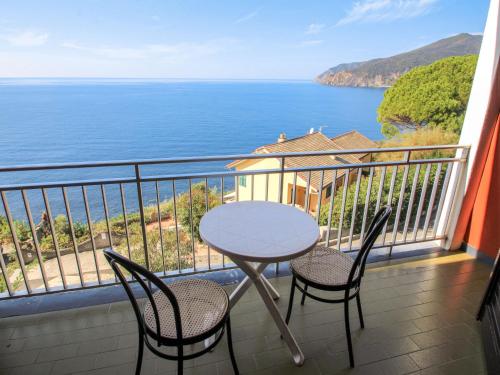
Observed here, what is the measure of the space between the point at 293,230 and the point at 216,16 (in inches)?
1125

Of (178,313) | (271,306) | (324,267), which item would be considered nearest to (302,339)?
(271,306)

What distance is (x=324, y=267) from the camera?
178 cm

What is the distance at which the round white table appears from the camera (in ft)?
4.62

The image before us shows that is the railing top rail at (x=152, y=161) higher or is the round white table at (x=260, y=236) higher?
the railing top rail at (x=152, y=161)

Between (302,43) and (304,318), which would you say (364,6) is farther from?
(304,318)

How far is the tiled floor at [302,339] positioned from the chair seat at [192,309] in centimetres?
46

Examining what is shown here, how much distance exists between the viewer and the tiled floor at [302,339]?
1.63 metres

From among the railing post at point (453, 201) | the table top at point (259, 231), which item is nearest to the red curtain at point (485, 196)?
the railing post at point (453, 201)

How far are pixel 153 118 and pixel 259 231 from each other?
24879 millimetres

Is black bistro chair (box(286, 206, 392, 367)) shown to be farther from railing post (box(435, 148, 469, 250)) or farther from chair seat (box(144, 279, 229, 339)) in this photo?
railing post (box(435, 148, 469, 250))

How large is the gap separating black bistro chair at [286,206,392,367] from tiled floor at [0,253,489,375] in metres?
0.17

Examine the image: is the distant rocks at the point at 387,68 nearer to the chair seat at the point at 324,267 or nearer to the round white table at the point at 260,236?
the chair seat at the point at 324,267

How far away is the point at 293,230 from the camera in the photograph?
5.25 ft

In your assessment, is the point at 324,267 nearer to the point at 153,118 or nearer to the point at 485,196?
the point at 485,196
